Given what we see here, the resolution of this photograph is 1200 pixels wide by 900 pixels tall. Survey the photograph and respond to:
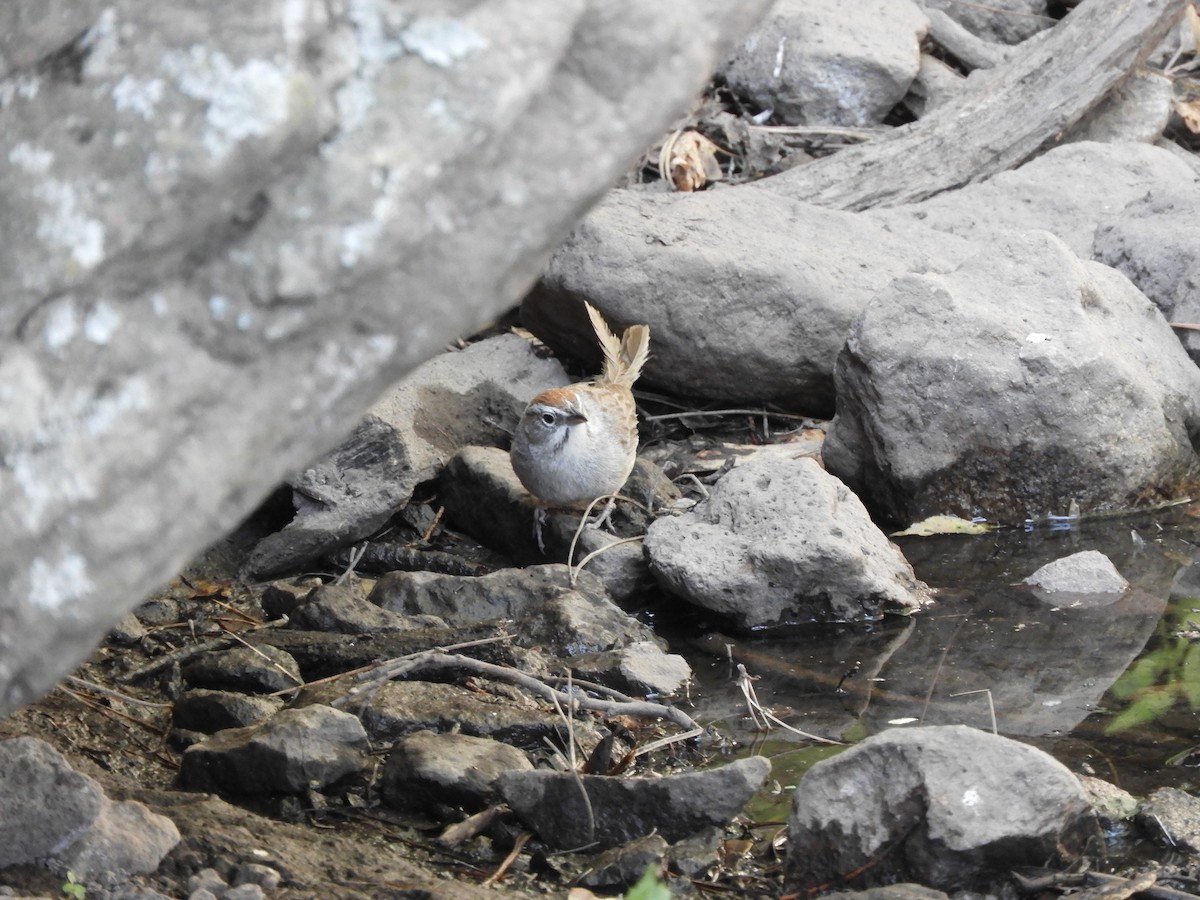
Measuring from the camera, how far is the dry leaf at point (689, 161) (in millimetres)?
9242

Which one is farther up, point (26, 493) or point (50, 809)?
point (26, 493)

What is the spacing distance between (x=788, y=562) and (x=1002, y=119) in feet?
15.7

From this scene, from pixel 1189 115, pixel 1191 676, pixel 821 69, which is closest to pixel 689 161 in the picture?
pixel 821 69

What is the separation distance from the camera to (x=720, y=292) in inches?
291

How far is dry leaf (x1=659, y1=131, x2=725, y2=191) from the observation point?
924 centimetres

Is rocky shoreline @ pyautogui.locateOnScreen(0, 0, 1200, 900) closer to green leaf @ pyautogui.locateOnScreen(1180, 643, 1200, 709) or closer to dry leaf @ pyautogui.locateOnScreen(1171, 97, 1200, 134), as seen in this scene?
dry leaf @ pyautogui.locateOnScreen(1171, 97, 1200, 134)

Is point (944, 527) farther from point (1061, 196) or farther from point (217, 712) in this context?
point (217, 712)

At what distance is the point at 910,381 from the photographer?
6.65m

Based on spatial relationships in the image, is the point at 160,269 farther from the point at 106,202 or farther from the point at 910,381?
the point at 910,381

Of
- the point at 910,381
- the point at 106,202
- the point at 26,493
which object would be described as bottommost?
the point at 910,381

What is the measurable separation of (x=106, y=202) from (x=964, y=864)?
2570mm

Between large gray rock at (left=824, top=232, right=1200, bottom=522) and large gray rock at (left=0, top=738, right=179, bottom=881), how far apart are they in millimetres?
4373

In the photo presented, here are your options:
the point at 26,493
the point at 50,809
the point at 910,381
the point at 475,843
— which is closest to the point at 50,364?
the point at 26,493

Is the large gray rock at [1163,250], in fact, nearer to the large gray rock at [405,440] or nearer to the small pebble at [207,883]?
the large gray rock at [405,440]
